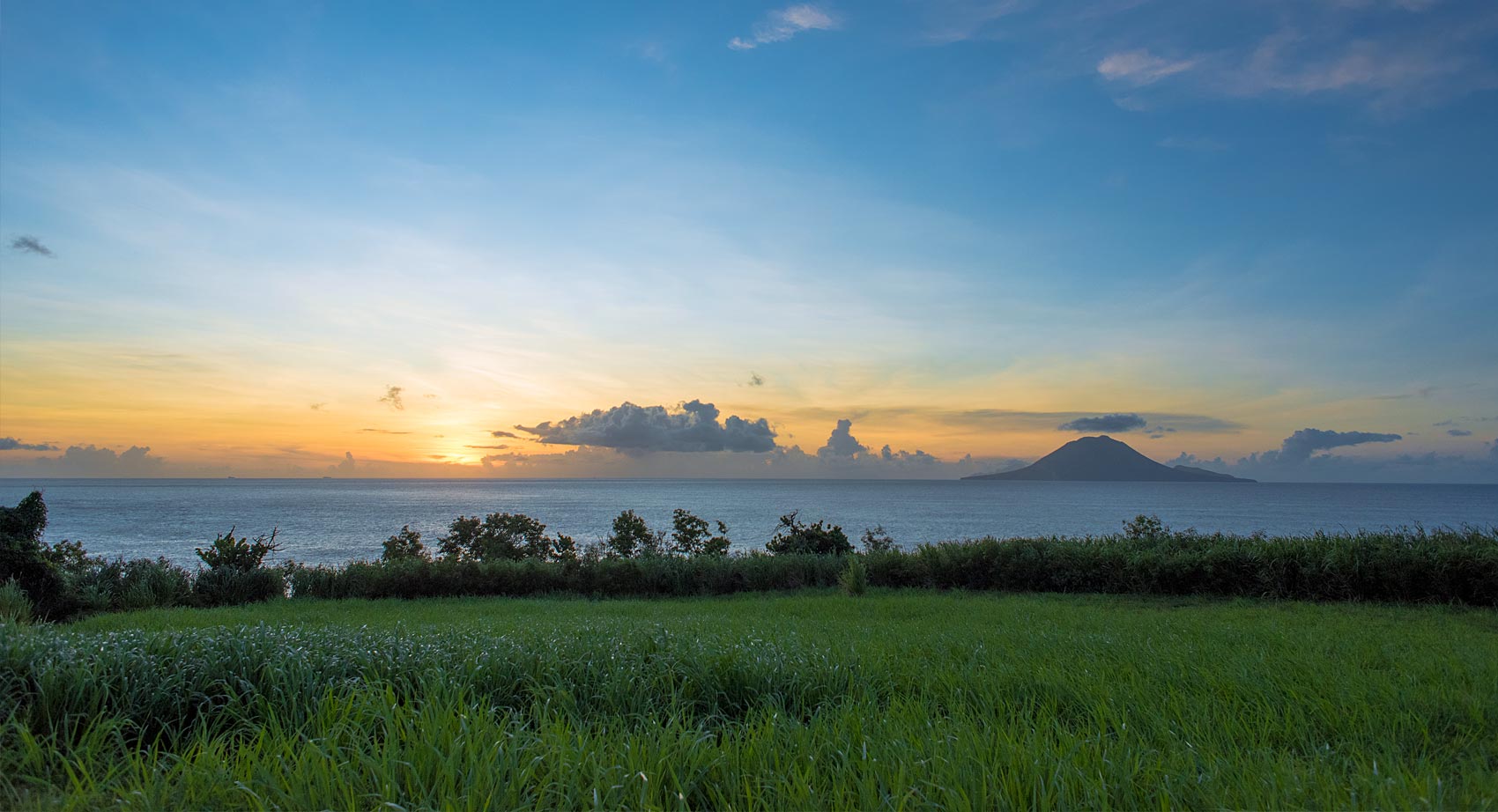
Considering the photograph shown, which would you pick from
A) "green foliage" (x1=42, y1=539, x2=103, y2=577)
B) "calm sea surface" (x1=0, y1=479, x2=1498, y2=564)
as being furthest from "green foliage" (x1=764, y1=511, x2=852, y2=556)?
"calm sea surface" (x1=0, y1=479, x2=1498, y2=564)

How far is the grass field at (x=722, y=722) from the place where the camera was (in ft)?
9.27

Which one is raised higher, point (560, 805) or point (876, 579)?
point (560, 805)

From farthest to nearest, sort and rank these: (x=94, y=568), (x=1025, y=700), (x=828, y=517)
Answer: (x=828, y=517)
(x=94, y=568)
(x=1025, y=700)

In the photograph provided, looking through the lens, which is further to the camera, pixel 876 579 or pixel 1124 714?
pixel 876 579

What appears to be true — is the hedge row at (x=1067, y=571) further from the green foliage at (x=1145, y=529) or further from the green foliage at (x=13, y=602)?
the green foliage at (x=13, y=602)

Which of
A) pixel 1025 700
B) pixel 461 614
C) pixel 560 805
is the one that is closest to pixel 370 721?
pixel 560 805

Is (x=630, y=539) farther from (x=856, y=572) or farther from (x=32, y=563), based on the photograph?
(x=32, y=563)

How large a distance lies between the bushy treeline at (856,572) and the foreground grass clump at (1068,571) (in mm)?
24

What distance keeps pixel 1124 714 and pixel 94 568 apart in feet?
63.9

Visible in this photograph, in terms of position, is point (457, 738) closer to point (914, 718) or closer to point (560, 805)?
point (560, 805)

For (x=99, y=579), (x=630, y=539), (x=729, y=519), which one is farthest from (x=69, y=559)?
(x=729, y=519)

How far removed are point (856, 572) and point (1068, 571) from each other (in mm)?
4396

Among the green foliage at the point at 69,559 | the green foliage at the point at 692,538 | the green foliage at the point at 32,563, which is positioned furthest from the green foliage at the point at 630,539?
the green foliage at the point at 32,563

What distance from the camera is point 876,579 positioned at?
1675 centimetres
